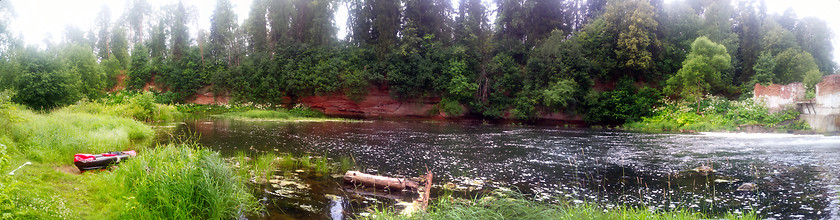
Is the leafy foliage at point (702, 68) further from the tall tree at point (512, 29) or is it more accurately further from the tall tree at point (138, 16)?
the tall tree at point (138, 16)

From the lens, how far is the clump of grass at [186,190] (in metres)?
5.79

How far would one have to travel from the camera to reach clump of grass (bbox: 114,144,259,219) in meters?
5.79

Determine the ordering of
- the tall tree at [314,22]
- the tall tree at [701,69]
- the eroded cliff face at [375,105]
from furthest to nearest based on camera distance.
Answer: the tall tree at [314,22]
the eroded cliff face at [375,105]
the tall tree at [701,69]

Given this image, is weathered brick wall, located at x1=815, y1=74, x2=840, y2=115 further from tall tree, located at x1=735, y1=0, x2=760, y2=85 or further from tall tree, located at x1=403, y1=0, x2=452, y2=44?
tall tree, located at x1=403, y1=0, x2=452, y2=44

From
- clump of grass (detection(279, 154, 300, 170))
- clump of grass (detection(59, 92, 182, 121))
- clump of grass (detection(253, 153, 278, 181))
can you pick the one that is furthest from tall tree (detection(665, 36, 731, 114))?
clump of grass (detection(59, 92, 182, 121))

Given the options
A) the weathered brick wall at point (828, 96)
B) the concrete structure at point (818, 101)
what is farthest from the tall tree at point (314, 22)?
the weathered brick wall at point (828, 96)

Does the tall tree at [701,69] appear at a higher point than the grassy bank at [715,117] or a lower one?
higher

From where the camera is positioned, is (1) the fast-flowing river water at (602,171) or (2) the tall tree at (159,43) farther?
(2) the tall tree at (159,43)

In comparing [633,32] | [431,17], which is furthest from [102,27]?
[633,32]

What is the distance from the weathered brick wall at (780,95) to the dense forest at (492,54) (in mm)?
2607

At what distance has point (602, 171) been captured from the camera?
1100 cm

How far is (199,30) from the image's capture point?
51.4 metres

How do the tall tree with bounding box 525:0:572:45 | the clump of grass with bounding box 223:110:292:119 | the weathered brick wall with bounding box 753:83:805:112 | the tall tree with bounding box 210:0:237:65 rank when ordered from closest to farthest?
the weathered brick wall with bounding box 753:83:805:112 < the clump of grass with bounding box 223:110:292:119 < the tall tree with bounding box 525:0:572:45 < the tall tree with bounding box 210:0:237:65

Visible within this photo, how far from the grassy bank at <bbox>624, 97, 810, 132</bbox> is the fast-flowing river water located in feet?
36.8
